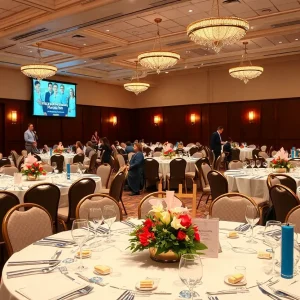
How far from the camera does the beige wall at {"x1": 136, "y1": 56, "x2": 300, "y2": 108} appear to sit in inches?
652

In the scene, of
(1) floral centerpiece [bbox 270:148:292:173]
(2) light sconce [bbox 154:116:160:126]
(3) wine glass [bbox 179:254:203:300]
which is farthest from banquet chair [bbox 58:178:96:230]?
(2) light sconce [bbox 154:116:160:126]

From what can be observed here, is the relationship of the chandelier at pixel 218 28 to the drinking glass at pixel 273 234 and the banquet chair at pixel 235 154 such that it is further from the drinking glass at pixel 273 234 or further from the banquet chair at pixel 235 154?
the banquet chair at pixel 235 154

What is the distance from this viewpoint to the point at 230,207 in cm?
370

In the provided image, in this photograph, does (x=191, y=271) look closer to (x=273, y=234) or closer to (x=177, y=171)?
(x=273, y=234)

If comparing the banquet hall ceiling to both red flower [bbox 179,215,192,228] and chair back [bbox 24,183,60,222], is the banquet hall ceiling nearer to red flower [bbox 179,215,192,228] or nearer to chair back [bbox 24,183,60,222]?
chair back [bbox 24,183,60,222]

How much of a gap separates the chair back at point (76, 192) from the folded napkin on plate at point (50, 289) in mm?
2951

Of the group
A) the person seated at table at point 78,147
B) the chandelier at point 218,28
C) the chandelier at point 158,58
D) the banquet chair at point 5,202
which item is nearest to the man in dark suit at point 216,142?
the chandelier at point 158,58

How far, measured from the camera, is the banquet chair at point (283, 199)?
168 inches

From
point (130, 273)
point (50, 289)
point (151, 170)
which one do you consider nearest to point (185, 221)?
point (130, 273)

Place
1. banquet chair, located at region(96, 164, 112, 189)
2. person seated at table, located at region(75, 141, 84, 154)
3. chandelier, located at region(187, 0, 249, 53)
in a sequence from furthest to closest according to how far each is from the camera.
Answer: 1. person seated at table, located at region(75, 141, 84, 154)
2. banquet chair, located at region(96, 164, 112, 189)
3. chandelier, located at region(187, 0, 249, 53)

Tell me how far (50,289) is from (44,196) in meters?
2.80

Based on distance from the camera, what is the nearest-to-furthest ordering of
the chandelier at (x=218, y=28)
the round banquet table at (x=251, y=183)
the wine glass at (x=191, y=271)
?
the wine glass at (x=191, y=271) < the round banquet table at (x=251, y=183) < the chandelier at (x=218, y=28)

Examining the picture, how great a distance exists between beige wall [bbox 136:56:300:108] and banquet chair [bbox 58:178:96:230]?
13625 mm

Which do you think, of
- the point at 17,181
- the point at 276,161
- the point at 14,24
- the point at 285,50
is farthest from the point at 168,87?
the point at 17,181
